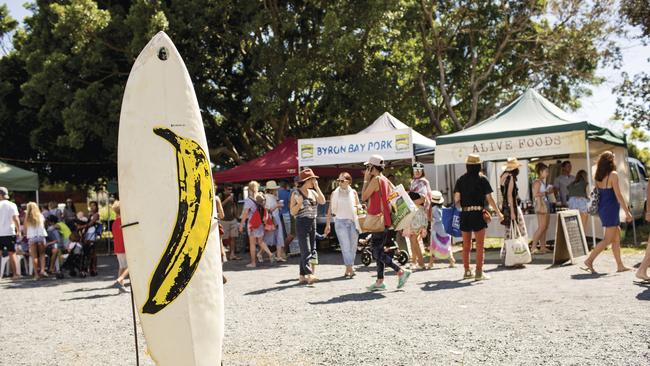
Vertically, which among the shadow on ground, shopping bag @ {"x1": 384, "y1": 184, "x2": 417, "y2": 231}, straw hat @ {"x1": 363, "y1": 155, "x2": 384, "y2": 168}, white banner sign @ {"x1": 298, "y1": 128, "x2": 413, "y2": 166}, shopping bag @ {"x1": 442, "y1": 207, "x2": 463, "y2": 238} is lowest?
the shadow on ground

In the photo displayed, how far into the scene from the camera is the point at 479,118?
26875 mm

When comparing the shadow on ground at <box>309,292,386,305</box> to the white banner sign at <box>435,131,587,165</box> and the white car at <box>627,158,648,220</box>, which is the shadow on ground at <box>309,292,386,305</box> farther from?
the white car at <box>627,158,648,220</box>

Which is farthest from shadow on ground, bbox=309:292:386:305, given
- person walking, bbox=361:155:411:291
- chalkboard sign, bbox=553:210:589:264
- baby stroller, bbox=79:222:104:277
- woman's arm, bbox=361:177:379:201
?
baby stroller, bbox=79:222:104:277

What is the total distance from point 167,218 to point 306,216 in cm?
619

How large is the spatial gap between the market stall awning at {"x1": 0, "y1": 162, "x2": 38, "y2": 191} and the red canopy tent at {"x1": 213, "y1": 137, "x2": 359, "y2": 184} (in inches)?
199

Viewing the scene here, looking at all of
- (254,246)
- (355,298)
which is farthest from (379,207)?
(254,246)

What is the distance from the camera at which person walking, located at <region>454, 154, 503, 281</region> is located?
9.24 m

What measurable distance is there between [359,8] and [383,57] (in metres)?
3.60

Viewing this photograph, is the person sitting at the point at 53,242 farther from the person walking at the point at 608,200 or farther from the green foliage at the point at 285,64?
the person walking at the point at 608,200

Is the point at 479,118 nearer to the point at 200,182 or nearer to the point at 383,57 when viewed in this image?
the point at 383,57

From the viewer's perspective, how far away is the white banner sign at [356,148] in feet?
47.2

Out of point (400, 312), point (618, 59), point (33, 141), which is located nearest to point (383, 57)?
point (618, 59)

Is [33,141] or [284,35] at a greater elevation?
[284,35]

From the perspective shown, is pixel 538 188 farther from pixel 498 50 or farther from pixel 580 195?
pixel 498 50
